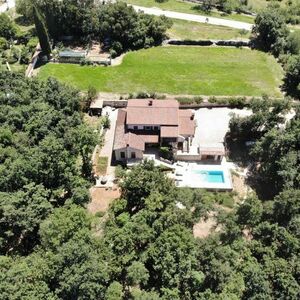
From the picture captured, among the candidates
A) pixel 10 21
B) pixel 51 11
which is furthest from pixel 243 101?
pixel 10 21

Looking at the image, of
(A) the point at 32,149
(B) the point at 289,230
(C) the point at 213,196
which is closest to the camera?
(B) the point at 289,230

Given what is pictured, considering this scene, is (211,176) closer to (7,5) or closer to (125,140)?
(125,140)

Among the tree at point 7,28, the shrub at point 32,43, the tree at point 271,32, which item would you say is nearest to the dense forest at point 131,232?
the tree at point 271,32

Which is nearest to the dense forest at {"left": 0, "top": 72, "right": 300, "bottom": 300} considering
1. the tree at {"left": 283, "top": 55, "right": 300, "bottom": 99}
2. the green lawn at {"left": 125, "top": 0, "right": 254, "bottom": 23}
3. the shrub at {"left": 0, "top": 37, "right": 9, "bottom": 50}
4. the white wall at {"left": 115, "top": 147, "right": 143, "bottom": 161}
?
the white wall at {"left": 115, "top": 147, "right": 143, "bottom": 161}

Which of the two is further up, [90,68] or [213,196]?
[90,68]

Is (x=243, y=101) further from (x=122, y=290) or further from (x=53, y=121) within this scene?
(x=122, y=290)

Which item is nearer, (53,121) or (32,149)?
(32,149)

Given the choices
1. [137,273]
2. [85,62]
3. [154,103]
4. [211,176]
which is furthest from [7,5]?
[137,273]
